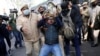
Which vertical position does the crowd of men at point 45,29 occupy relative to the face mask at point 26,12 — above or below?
below

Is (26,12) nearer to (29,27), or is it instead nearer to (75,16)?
(29,27)

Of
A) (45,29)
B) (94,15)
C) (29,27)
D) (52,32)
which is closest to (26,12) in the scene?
(29,27)

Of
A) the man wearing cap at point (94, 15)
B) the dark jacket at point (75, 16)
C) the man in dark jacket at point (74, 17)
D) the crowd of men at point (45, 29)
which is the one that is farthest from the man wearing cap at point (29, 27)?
the man wearing cap at point (94, 15)

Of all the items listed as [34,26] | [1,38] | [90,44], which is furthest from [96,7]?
[1,38]

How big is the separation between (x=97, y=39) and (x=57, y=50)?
176 inches

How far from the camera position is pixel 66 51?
9938 millimetres

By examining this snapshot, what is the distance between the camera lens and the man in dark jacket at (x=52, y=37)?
8289 millimetres

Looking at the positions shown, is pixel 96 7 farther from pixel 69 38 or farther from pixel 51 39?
pixel 51 39

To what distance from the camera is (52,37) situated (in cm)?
828

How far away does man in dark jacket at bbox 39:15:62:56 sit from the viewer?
326 inches

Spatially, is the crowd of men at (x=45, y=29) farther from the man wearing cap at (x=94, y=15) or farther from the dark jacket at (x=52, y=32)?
the man wearing cap at (x=94, y=15)

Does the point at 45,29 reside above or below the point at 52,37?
above

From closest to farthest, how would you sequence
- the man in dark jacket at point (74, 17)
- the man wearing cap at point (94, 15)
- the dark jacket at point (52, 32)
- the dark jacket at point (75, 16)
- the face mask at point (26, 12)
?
the dark jacket at point (52, 32)
the face mask at point (26, 12)
the man in dark jacket at point (74, 17)
the dark jacket at point (75, 16)
the man wearing cap at point (94, 15)

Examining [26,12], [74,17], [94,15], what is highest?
[26,12]
